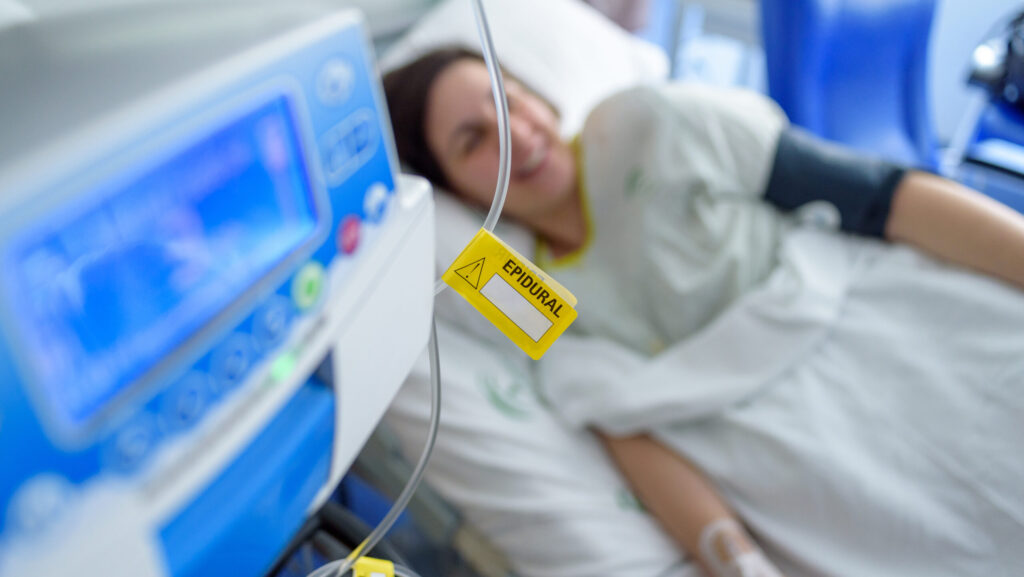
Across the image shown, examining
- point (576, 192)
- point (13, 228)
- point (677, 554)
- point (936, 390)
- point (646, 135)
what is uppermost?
point (13, 228)

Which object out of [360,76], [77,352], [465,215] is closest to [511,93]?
[465,215]

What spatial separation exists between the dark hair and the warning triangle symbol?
2.25 feet

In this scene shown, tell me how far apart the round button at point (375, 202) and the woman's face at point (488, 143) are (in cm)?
54

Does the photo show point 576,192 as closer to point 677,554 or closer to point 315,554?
point 677,554

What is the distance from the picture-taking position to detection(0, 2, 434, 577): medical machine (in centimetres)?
23

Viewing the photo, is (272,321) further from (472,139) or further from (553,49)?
(553,49)

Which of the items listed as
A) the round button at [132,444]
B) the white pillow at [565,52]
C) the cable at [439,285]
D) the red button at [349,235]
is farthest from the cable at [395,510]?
the white pillow at [565,52]

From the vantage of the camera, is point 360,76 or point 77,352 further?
point 360,76

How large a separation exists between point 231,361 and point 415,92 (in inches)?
30.3

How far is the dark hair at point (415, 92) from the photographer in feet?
3.23

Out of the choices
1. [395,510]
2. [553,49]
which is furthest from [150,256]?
[553,49]

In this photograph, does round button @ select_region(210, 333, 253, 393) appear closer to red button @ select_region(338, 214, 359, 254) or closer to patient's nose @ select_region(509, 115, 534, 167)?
red button @ select_region(338, 214, 359, 254)

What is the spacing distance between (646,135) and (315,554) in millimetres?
791

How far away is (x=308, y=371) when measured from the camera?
336mm
